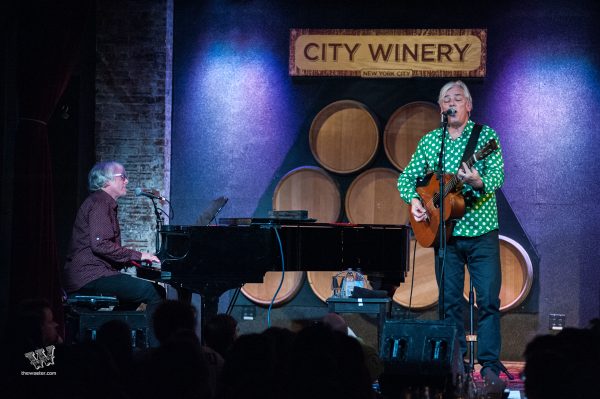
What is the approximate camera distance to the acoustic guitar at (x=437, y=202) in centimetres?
534

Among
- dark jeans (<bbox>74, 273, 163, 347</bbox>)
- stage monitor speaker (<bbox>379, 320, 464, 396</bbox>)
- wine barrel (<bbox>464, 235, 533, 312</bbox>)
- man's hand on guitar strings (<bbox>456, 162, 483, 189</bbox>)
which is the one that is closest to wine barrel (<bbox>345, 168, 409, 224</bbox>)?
wine barrel (<bbox>464, 235, 533, 312</bbox>)

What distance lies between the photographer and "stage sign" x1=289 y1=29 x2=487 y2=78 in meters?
7.51

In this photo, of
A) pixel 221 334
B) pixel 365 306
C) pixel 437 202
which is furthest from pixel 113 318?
pixel 437 202

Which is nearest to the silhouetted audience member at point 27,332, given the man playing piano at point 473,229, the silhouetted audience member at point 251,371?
the silhouetted audience member at point 251,371

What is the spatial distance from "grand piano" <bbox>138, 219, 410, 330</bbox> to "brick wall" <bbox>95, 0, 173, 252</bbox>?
5.22 ft

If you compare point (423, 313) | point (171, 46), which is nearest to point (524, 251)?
point (423, 313)

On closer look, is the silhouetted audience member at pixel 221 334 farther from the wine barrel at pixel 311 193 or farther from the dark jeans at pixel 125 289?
the wine barrel at pixel 311 193

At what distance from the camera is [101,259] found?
6.16 meters

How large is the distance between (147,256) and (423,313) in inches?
102

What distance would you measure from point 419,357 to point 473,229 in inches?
58.0

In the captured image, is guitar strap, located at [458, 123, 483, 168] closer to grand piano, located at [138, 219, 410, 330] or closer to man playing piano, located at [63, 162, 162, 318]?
grand piano, located at [138, 219, 410, 330]

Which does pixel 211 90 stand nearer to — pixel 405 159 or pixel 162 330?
pixel 405 159

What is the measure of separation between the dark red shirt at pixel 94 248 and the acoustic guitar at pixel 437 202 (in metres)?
1.98

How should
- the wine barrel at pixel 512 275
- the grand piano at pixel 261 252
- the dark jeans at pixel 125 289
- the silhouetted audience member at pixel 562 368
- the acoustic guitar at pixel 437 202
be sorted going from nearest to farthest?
the silhouetted audience member at pixel 562 368 → the acoustic guitar at pixel 437 202 → the grand piano at pixel 261 252 → the dark jeans at pixel 125 289 → the wine barrel at pixel 512 275
